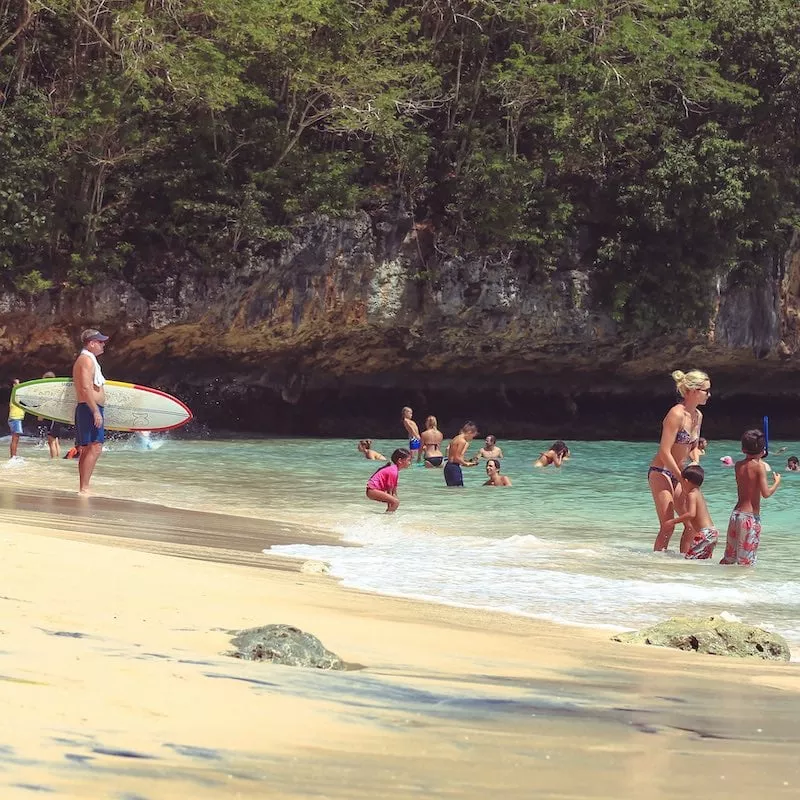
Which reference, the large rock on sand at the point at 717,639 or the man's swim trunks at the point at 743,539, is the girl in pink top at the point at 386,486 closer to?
the man's swim trunks at the point at 743,539

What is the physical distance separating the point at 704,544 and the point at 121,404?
29.8 feet

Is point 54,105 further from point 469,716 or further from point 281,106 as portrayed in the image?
point 469,716

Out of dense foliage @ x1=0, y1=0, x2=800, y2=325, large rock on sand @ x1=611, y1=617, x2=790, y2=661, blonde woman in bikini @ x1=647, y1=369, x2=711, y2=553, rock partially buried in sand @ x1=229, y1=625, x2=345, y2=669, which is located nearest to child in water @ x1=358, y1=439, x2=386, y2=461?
dense foliage @ x1=0, y1=0, x2=800, y2=325

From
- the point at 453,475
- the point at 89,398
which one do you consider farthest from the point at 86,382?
the point at 453,475

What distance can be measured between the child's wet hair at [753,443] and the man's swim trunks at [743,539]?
0.46 metres

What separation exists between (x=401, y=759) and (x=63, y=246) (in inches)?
783

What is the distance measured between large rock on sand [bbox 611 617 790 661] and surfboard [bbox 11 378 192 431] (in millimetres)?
11350

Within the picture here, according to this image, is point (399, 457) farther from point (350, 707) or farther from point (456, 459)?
point (350, 707)

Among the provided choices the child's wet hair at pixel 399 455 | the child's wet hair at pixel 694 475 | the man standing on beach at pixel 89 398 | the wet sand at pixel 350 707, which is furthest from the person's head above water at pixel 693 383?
the man standing on beach at pixel 89 398

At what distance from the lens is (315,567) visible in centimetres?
655

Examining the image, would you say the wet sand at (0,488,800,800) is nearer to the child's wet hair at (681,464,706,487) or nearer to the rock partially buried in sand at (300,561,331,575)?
the rock partially buried in sand at (300,561,331,575)

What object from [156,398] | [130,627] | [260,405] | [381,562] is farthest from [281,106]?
[130,627]

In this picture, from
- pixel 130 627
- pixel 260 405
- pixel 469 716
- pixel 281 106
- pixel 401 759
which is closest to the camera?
pixel 401 759

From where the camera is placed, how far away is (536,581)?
6883 millimetres
